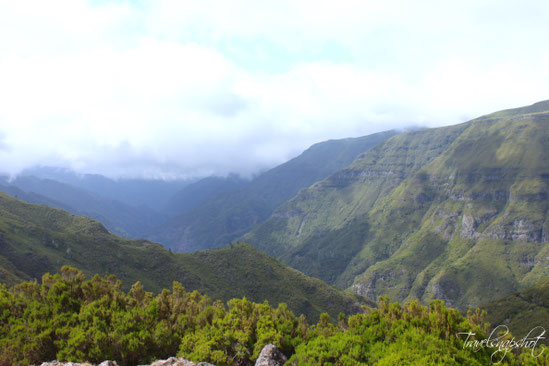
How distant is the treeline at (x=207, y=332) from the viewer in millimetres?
28672

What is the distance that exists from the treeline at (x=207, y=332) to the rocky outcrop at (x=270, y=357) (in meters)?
1.13

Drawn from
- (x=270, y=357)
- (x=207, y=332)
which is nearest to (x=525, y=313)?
(x=270, y=357)

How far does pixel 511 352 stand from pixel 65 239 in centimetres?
21127

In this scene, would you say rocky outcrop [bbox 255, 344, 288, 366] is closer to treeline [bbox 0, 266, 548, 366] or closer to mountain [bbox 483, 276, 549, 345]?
treeline [bbox 0, 266, 548, 366]

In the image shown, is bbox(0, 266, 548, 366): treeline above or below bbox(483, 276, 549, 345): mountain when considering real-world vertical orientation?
above

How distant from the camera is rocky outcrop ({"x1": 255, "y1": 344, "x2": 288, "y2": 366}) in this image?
31842 millimetres

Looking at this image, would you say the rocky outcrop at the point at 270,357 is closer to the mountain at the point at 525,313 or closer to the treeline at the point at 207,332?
the treeline at the point at 207,332

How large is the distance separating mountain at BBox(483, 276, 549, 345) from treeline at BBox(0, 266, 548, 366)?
16882 centimetres

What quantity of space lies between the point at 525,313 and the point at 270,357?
203 m

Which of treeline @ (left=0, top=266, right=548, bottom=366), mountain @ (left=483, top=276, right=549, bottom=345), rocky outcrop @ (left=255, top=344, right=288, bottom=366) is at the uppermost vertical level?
treeline @ (left=0, top=266, right=548, bottom=366)

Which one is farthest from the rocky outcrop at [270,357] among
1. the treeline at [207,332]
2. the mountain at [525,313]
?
the mountain at [525,313]

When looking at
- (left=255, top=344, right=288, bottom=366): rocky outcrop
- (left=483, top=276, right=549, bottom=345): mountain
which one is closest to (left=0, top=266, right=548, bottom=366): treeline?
(left=255, top=344, right=288, bottom=366): rocky outcrop

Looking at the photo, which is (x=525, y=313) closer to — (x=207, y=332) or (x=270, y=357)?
(x=270, y=357)

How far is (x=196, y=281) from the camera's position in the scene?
190375 mm
